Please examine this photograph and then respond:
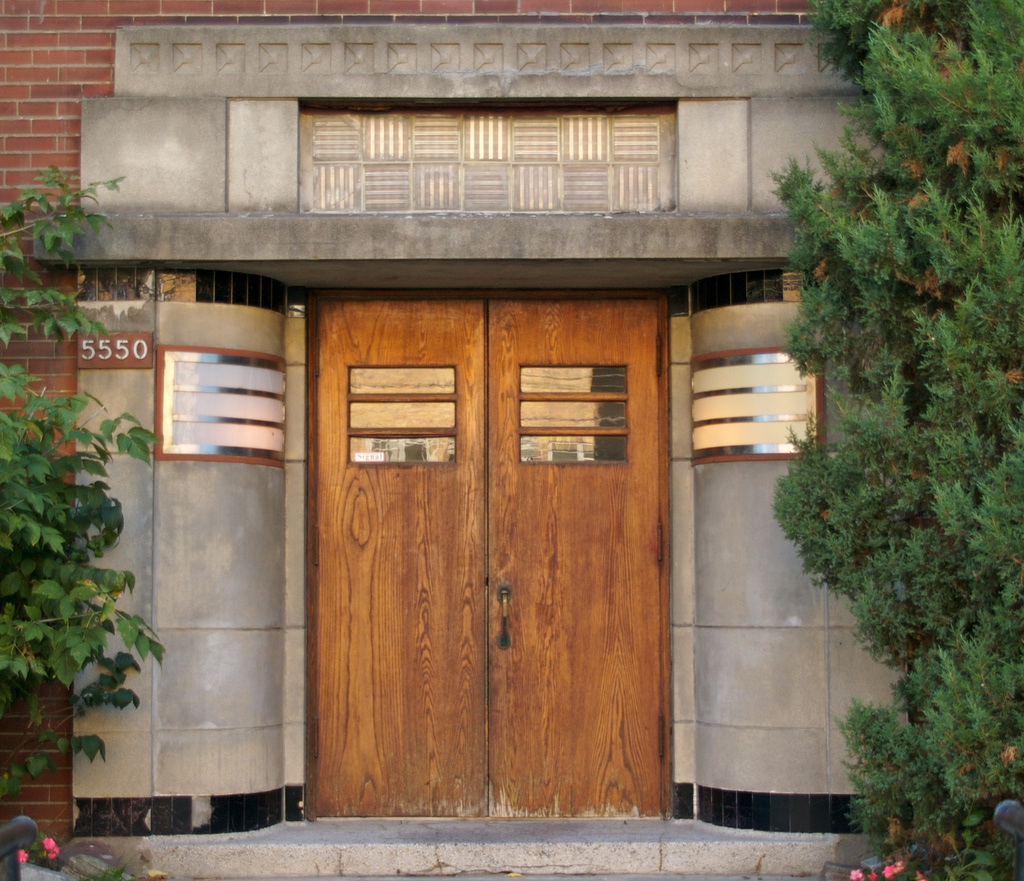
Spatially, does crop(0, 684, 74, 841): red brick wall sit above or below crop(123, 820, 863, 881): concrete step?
above

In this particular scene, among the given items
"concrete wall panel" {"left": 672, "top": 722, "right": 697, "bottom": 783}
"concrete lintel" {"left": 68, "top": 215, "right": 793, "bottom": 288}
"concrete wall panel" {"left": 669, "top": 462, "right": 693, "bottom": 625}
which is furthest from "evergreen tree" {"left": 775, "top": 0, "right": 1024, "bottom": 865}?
"concrete wall panel" {"left": 672, "top": 722, "right": 697, "bottom": 783}

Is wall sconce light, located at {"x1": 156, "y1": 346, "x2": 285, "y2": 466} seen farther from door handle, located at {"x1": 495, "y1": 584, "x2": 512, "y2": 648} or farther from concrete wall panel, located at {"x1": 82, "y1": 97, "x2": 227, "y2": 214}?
door handle, located at {"x1": 495, "y1": 584, "x2": 512, "y2": 648}

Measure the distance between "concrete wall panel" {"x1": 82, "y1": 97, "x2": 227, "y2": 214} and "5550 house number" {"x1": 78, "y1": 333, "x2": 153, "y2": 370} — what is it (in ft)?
2.17

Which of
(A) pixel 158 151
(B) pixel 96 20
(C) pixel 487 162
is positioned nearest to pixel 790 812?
(C) pixel 487 162

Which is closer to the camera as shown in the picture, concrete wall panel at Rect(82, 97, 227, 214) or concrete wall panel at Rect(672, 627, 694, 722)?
concrete wall panel at Rect(82, 97, 227, 214)

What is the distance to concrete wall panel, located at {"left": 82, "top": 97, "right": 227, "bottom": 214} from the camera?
673 centimetres

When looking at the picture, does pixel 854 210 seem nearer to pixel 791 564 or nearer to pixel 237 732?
pixel 791 564

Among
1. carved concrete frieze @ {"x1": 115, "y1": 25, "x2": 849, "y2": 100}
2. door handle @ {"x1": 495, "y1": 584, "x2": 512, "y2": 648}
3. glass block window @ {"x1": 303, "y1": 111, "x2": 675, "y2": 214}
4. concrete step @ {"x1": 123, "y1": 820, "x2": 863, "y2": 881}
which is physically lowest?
concrete step @ {"x1": 123, "y1": 820, "x2": 863, "y2": 881}

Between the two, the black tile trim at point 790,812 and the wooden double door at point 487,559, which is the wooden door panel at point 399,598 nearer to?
the wooden double door at point 487,559

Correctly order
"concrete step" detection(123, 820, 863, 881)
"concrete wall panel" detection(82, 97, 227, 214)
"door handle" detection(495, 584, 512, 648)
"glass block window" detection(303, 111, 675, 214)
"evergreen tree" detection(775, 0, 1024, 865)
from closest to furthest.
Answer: "evergreen tree" detection(775, 0, 1024, 865) → "concrete step" detection(123, 820, 863, 881) → "concrete wall panel" detection(82, 97, 227, 214) → "glass block window" detection(303, 111, 675, 214) → "door handle" detection(495, 584, 512, 648)

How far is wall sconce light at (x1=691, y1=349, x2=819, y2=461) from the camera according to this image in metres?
6.76

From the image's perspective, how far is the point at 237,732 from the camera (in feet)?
21.9

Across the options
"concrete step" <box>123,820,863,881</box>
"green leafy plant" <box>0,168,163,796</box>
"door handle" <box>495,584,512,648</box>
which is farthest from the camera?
"door handle" <box>495,584,512,648</box>

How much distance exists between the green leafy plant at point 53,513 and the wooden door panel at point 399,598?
A: 108 centimetres
